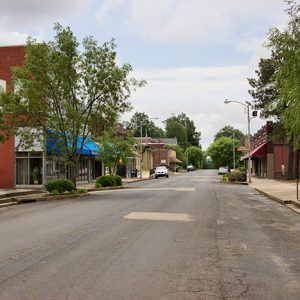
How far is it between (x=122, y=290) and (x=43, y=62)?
23.6 meters

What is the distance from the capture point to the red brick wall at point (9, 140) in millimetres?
37281

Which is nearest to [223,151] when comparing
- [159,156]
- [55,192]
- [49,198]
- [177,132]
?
[159,156]

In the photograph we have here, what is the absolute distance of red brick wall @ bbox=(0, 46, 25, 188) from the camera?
3728 cm

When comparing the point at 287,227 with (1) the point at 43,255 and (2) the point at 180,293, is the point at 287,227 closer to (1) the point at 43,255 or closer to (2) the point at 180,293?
(1) the point at 43,255

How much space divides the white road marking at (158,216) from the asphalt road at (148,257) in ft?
0.10

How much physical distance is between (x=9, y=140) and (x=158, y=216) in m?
23.5

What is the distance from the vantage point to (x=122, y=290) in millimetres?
6703

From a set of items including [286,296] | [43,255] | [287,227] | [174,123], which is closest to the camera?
[286,296]

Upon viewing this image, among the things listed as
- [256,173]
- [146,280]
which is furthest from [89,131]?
[256,173]

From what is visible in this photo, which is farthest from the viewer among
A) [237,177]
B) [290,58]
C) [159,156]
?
[159,156]

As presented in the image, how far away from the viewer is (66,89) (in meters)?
28.6

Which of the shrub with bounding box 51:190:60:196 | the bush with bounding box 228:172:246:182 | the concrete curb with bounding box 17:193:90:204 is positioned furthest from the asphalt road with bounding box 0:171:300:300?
the bush with bounding box 228:172:246:182

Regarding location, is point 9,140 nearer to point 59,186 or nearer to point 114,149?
point 114,149

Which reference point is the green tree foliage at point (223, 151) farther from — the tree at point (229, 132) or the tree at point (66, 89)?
the tree at point (66, 89)
